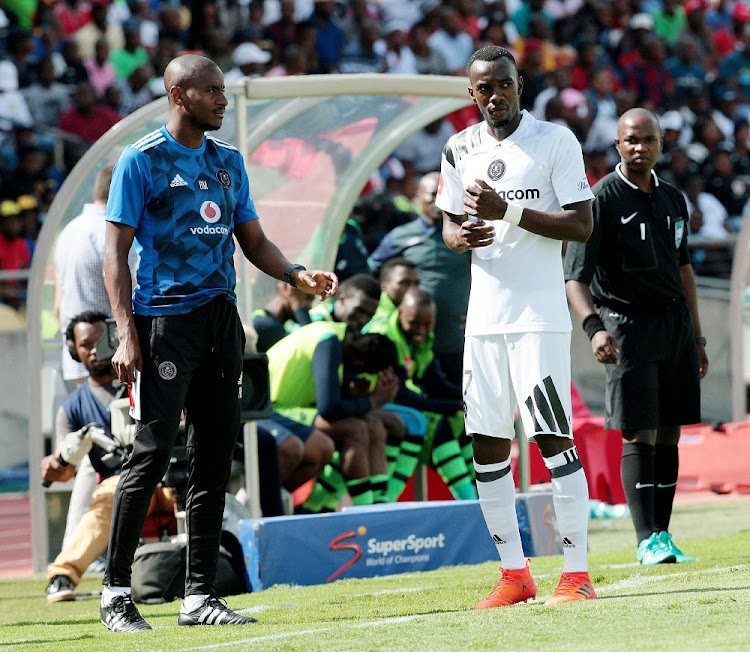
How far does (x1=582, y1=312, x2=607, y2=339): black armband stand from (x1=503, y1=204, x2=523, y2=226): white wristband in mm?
1433

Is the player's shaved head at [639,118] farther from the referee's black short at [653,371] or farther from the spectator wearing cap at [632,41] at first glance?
the spectator wearing cap at [632,41]

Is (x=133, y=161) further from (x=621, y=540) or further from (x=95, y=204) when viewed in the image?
(x=621, y=540)

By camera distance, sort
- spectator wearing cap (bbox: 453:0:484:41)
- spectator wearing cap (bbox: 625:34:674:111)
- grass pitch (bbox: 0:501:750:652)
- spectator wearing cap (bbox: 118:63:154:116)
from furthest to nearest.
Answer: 1. spectator wearing cap (bbox: 625:34:674:111)
2. spectator wearing cap (bbox: 453:0:484:41)
3. spectator wearing cap (bbox: 118:63:154:116)
4. grass pitch (bbox: 0:501:750:652)

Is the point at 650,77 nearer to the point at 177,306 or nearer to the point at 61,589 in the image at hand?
the point at 61,589

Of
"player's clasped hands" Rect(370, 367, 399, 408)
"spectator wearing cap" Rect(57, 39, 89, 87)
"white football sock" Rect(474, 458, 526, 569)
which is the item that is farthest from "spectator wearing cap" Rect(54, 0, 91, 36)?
"white football sock" Rect(474, 458, 526, 569)

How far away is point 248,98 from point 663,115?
12191 millimetres

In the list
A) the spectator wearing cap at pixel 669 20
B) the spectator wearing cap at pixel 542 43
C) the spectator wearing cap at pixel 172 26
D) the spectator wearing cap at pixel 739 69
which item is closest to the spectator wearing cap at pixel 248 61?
the spectator wearing cap at pixel 172 26

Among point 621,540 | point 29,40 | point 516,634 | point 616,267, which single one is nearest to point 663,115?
point 29,40

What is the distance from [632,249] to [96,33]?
10571mm

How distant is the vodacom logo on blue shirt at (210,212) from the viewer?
518 centimetres

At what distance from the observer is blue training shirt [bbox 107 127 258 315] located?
511 centimetres

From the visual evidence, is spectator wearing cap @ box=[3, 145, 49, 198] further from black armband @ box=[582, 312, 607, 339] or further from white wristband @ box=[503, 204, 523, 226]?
white wristband @ box=[503, 204, 523, 226]

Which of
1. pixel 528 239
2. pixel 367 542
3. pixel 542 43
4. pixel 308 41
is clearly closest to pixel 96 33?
pixel 308 41

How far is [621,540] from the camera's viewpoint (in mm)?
8820
